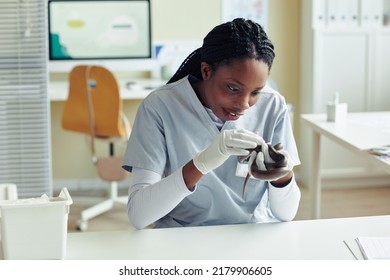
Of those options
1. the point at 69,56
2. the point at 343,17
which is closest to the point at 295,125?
the point at 343,17

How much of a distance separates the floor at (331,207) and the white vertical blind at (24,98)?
0.62m

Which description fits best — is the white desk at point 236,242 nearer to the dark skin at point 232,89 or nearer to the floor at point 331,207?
the dark skin at point 232,89

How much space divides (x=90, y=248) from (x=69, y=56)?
2.84 meters

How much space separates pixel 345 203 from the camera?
159 inches

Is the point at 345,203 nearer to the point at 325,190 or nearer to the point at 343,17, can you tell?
the point at 325,190

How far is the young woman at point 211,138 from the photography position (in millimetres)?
1607

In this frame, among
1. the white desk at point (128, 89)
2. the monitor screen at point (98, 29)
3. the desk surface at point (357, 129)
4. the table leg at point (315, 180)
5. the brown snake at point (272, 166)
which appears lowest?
the table leg at point (315, 180)

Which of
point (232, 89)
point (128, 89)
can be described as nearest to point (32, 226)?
point (232, 89)

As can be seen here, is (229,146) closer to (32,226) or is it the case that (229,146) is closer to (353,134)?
(32,226)

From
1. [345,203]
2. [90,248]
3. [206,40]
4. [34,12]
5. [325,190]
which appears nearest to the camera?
[90,248]

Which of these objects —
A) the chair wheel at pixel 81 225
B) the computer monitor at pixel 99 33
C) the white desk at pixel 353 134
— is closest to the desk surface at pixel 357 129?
the white desk at pixel 353 134

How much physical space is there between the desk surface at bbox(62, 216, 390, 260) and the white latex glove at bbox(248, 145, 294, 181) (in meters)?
0.15

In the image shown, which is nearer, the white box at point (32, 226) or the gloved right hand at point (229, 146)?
the white box at point (32, 226)

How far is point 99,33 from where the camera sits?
4.21 metres
